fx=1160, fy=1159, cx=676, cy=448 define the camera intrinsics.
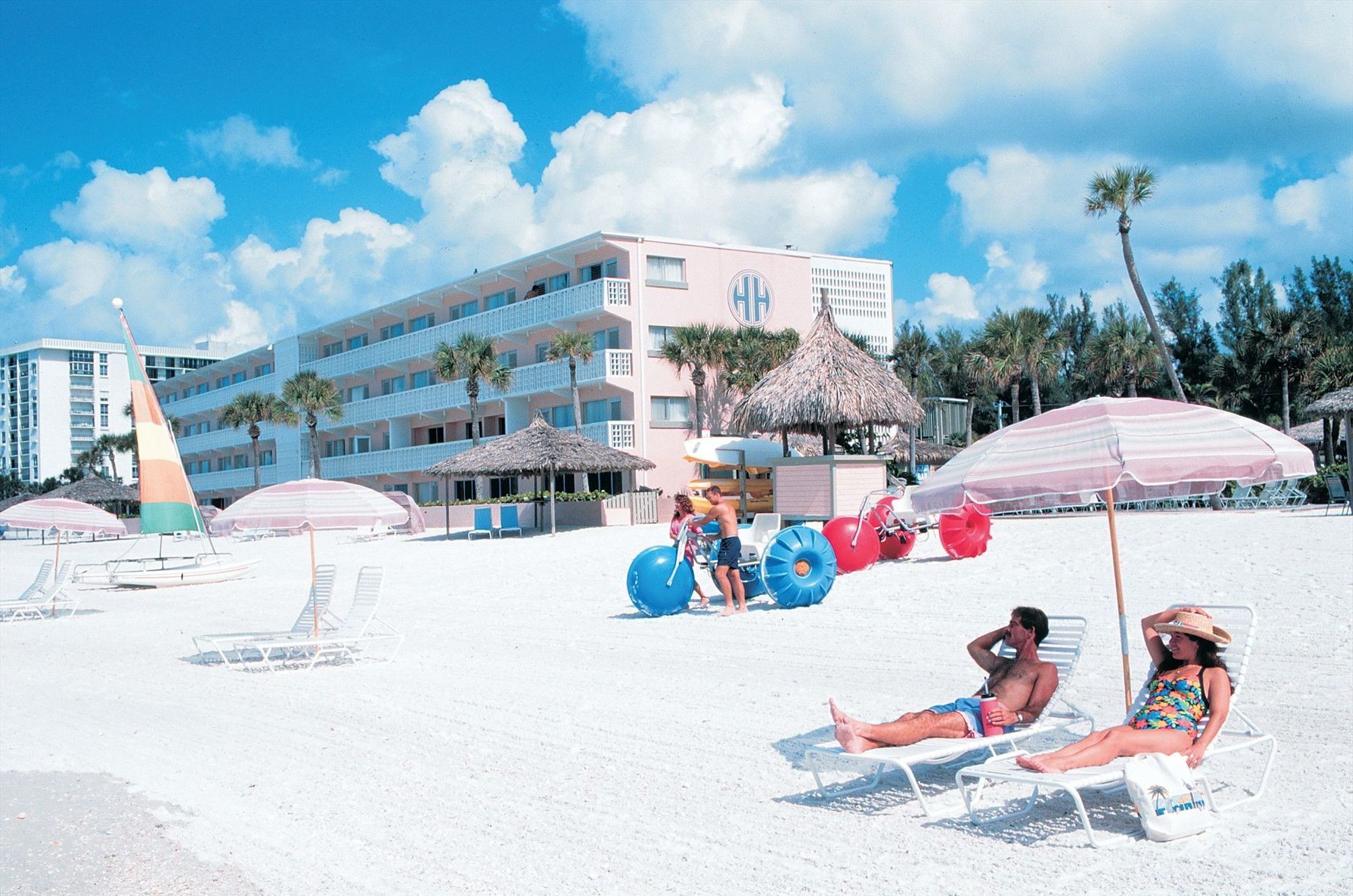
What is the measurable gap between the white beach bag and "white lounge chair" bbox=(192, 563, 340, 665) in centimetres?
871

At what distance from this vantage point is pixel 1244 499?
26.2 meters

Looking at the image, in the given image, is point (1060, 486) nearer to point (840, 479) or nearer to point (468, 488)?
point (840, 479)

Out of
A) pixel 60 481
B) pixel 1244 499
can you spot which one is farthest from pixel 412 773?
pixel 60 481

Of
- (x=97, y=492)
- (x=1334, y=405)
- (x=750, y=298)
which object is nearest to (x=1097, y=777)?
(x=1334, y=405)

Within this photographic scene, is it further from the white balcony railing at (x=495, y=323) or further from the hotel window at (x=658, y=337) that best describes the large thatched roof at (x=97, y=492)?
the hotel window at (x=658, y=337)

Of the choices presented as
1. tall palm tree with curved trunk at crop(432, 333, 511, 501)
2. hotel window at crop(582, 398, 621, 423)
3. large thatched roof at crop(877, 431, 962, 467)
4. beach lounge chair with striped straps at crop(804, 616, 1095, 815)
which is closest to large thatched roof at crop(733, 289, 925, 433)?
large thatched roof at crop(877, 431, 962, 467)

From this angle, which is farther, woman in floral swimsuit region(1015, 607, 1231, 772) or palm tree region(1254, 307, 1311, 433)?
palm tree region(1254, 307, 1311, 433)

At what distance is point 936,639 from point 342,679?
5.47 meters

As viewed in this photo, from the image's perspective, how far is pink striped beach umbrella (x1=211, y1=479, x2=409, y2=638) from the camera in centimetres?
1218

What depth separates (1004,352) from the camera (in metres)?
41.5

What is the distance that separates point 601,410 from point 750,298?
22.1ft

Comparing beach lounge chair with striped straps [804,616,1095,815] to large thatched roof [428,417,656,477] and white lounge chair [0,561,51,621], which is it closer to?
white lounge chair [0,561,51,621]

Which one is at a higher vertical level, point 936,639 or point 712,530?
point 712,530

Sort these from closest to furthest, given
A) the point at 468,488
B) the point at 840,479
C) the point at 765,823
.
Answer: the point at 765,823 → the point at 840,479 → the point at 468,488
